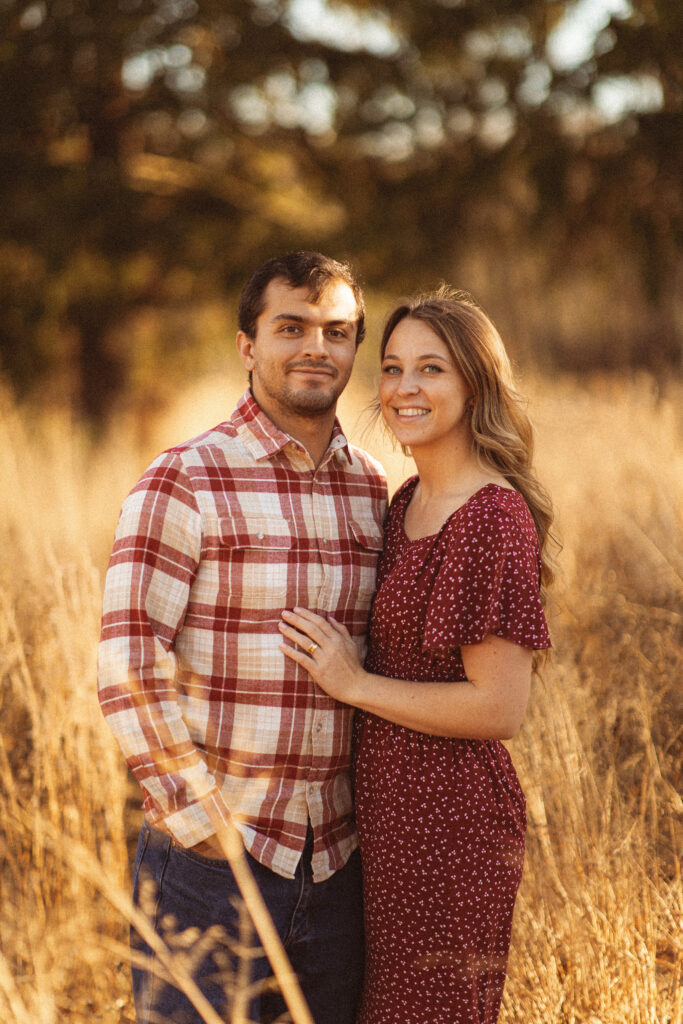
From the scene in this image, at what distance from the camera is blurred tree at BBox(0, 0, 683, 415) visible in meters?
7.26

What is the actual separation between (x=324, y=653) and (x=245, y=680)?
7.6 inches

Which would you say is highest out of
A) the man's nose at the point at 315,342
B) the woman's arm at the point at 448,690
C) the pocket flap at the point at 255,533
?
the man's nose at the point at 315,342

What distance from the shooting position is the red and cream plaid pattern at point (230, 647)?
6.46 ft

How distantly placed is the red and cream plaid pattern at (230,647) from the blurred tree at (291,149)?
5.78 metres

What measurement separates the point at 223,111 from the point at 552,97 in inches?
116

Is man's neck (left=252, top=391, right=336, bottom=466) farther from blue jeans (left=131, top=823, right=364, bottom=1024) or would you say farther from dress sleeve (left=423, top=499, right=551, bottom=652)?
blue jeans (left=131, top=823, right=364, bottom=1024)

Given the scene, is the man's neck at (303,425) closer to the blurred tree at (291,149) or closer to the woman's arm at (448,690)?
the woman's arm at (448,690)

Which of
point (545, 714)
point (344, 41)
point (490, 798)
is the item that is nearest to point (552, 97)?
point (344, 41)

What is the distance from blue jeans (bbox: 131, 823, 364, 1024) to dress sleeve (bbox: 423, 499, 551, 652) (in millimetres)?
642

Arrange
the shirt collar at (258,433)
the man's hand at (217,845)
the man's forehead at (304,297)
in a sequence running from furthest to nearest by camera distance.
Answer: the man's forehead at (304,297), the shirt collar at (258,433), the man's hand at (217,845)

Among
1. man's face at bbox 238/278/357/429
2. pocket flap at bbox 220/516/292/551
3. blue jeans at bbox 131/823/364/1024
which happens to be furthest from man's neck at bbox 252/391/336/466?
blue jeans at bbox 131/823/364/1024

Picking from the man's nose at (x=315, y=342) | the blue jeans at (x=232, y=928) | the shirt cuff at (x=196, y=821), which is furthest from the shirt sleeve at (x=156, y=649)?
the man's nose at (x=315, y=342)

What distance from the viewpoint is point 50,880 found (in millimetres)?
2912

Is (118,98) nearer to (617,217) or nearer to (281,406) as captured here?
(617,217)
